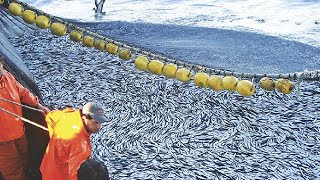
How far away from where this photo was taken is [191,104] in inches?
163

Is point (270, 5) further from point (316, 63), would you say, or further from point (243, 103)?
point (243, 103)

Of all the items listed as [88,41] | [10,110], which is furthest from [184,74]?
[10,110]

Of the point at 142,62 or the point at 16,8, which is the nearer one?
the point at 142,62

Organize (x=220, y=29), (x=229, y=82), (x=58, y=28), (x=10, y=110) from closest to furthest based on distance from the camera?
1. (x=10, y=110)
2. (x=229, y=82)
3. (x=58, y=28)
4. (x=220, y=29)

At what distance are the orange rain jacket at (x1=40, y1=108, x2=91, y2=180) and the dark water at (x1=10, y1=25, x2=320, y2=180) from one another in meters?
0.87

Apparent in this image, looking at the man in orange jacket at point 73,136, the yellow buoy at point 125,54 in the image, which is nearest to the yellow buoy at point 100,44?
the yellow buoy at point 125,54

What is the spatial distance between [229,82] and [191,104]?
25.2 inches

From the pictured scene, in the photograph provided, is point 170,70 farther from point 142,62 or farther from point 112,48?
point 112,48

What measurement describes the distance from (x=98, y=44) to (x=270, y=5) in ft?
18.4

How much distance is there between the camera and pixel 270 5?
28.9ft

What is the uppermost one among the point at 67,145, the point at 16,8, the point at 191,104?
the point at 16,8

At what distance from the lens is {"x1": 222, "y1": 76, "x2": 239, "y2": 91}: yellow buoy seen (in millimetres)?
3611

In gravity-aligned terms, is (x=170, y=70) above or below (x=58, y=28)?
below

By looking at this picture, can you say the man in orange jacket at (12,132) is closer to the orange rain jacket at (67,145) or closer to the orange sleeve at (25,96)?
the orange sleeve at (25,96)
